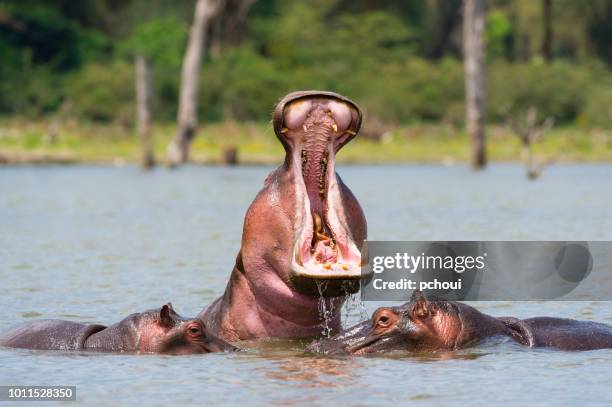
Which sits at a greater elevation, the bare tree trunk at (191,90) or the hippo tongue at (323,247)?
the bare tree trunk at (191,90)

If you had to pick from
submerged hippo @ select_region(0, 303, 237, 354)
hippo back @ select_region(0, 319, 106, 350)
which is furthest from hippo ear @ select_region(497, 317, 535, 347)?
hippo back @ select_region(0, 319, 106, 350)

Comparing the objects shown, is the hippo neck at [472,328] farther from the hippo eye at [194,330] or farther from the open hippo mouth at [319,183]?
the hippo eye at [194,330]

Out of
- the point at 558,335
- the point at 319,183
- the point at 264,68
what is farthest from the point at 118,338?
the point at 264,68

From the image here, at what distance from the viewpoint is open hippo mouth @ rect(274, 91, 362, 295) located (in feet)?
29.2

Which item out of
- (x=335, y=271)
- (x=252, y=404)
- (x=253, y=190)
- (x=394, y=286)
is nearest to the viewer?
(x=252, y=404)

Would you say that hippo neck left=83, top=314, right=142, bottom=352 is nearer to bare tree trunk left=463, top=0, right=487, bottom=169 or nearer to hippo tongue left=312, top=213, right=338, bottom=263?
hippo tongue left=312, top=213, right=338, bottom=263

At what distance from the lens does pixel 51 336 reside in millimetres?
9625

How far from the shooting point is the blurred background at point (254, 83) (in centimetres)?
4369

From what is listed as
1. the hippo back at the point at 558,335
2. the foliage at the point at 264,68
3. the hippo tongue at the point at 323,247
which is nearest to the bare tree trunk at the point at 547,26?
the foliage at the point at 264,68

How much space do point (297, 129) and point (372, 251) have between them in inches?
51.2

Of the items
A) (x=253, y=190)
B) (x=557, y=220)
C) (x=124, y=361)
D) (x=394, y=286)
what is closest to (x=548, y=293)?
(x=394, y=286)

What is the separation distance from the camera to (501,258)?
43.0 feet

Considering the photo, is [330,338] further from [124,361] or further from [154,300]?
[154,300]

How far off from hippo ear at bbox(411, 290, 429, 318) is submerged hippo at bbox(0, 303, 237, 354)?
4.15 ft
